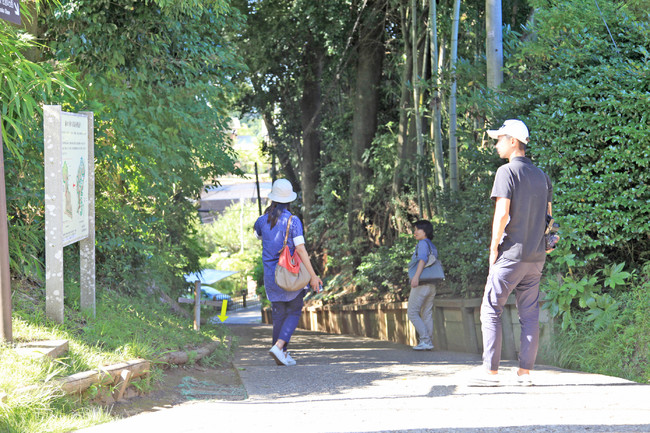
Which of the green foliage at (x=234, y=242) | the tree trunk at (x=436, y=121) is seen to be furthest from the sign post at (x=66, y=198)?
the green foliage at (x=234, y=242)

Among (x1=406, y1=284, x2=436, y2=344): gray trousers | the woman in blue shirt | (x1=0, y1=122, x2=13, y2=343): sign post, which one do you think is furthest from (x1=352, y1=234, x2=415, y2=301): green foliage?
(x1=0, y1=122, x2=13, y2=343): sign post

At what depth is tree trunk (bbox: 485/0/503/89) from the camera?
8.27 meters

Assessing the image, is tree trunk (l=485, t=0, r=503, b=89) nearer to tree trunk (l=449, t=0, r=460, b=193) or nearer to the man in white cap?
tree trunk (l=449, t=0, r=460, b=193)

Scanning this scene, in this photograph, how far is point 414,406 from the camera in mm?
4383

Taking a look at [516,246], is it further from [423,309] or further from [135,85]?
[135,85]

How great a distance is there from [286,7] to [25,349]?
13545 mm

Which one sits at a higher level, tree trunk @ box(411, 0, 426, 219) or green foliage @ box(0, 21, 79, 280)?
tree trunk @ box(411, 0, 426, 219)

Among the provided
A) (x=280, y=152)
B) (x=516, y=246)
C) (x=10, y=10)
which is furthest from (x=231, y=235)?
(x=516, y=246)

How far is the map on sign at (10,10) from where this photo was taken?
459cm

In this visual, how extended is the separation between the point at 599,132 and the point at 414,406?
9.82ft

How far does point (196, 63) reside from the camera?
775 centimetres

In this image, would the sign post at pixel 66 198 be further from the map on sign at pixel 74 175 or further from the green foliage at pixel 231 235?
the green foliage at pixel 231 235

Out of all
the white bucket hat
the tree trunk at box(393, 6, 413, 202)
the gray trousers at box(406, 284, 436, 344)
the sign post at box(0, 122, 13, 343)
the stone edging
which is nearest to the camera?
the stone edging

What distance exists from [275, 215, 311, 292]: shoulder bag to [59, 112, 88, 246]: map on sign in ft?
6.22
